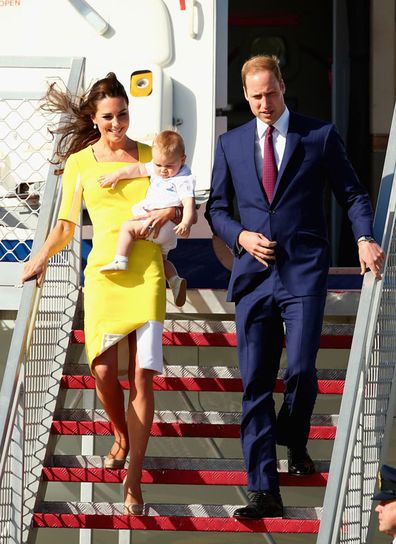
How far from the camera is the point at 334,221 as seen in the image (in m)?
9.98

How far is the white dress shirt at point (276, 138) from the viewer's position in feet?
17.2

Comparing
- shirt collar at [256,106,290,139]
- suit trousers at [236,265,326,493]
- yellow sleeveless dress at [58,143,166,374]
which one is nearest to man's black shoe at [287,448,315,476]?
suit trousers at [236,265,326,493]

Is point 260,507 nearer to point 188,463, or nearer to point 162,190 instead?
point 188,463

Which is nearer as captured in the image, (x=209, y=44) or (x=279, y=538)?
(x=209, y=44)

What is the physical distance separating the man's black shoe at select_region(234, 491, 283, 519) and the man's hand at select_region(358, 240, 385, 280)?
89 cm

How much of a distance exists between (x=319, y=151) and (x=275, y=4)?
601 cm

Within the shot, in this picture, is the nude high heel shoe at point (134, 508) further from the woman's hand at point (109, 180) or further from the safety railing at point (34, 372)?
the woman's hand at point (109, 180)

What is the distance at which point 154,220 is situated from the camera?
5301mm

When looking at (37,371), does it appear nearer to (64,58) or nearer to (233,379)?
(233,379)

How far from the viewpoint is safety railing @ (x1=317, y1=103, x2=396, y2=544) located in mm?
4691

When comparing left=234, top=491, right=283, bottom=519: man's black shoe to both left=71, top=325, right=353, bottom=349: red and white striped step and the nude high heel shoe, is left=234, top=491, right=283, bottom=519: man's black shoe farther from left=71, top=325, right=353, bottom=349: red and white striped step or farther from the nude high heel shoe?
left=71, top=325, right=353, bottom=349: red and white striped step

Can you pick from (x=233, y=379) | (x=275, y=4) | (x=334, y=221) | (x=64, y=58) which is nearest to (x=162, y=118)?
(x=64, y=58)

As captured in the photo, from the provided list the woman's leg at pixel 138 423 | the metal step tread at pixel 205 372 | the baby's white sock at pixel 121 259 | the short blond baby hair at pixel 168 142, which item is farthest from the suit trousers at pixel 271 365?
the metal step tread at pixel 205 372

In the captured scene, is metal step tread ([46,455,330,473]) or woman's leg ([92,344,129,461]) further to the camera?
metal step tread ([46,455,330,473])
